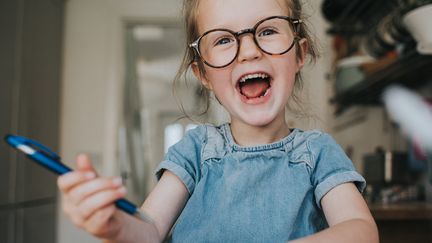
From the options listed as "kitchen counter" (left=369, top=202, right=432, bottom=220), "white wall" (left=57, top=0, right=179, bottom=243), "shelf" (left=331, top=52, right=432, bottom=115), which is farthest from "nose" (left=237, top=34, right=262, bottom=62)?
"white wall" (left=57, top=0, right=179, bottom=243)

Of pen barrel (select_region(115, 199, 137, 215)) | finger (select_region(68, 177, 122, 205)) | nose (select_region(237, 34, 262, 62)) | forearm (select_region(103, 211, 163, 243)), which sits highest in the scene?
nose (select_region(237, 34, 262, 62))

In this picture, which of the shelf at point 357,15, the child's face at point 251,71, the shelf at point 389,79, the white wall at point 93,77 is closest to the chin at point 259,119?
the child's face at point 251,71

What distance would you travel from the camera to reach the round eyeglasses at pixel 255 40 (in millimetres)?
693

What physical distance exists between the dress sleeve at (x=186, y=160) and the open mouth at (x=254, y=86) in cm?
11

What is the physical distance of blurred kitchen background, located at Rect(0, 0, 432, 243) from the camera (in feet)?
5.17

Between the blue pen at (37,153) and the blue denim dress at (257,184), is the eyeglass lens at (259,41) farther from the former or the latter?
the blue pen at (37,153)

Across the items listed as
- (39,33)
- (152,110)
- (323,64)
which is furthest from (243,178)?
(152,110)

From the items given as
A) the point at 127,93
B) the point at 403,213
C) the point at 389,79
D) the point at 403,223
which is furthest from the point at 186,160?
the point at 127,93

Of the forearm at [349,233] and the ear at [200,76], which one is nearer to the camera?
the forearm at [349,233]

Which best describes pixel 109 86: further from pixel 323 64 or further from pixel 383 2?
pixel 383 2

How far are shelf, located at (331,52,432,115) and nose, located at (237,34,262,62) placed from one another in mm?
853

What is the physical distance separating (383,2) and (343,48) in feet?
1.59

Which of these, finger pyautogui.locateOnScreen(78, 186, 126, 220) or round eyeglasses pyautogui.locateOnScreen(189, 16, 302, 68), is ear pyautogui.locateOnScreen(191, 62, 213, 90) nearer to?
round eyeglasses pyautogui.locateOnScreen(189, 16, 302, 68)

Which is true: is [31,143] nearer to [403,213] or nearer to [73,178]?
[73,178]
